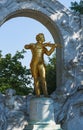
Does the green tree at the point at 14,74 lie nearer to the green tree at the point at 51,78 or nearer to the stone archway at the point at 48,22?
the green tree at the point at 51,78

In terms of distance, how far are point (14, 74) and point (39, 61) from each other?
11.1 meters

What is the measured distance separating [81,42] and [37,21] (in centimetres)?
188

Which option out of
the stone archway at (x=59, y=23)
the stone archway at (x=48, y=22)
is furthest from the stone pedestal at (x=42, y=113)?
the stone archway at (x=48, y=22)

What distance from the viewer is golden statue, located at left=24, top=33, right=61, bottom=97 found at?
11.3m

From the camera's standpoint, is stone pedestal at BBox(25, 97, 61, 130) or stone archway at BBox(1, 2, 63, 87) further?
stone archway at BBox(1, 2, 63, 87)

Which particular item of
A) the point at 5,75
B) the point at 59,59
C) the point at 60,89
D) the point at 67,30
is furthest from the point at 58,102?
the point at 5,75

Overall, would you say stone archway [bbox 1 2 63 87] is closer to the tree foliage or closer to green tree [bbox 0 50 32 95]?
the tree foliage

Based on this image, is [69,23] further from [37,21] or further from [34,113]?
[34,113]

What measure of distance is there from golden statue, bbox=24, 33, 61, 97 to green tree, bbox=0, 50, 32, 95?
1034 centimetres

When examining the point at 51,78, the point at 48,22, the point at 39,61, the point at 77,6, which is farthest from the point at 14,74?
the point at 39,61

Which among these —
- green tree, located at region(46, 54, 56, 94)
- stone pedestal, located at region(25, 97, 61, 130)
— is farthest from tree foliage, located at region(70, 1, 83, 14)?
stone pedestal, located at region(25, 97, 61, 130)

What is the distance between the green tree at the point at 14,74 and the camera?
860 inches

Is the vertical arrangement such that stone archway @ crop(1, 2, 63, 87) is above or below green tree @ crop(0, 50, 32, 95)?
above

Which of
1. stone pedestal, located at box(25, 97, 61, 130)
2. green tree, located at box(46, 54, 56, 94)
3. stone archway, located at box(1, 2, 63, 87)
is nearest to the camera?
stone pedestal, located at box(25, 97, 61, 130)
